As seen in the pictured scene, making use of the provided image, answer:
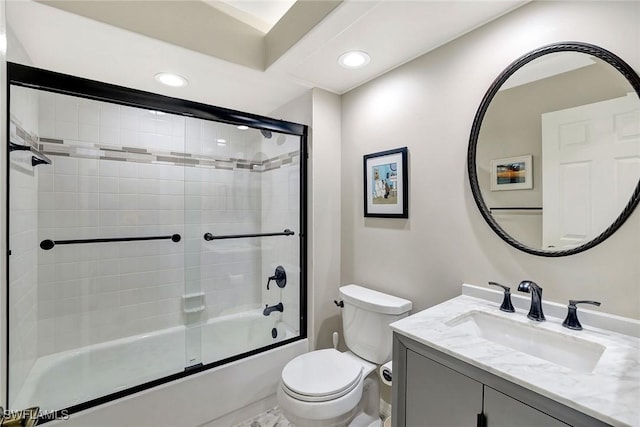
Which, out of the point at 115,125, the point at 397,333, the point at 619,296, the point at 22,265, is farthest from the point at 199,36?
the point at 619,296

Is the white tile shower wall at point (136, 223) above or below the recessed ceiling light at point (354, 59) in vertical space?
below

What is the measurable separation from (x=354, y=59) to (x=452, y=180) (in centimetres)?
94

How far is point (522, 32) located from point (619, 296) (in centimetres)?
117

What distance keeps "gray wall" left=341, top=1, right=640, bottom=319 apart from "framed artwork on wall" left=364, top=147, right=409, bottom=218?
50 mm

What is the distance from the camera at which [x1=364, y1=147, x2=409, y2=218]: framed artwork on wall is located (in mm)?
1736

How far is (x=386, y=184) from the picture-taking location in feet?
6.02

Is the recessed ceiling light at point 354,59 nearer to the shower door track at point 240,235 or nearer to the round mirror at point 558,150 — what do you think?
the round mirror at point 558,150

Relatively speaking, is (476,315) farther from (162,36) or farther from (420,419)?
(162,36)

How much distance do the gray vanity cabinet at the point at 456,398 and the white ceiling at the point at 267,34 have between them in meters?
1.47

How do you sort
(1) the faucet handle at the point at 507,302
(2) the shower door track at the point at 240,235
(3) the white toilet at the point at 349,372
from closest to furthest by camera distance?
(1) the faucet handle at the point at 507,302
(3) the white toilet at the point at 349,372
(2) the shower door track at the point at 240,235

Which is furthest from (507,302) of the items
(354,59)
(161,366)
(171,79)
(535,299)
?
(171,79)

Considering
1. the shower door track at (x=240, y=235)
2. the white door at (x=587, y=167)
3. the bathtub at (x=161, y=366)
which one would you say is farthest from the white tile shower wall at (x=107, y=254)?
the white door at (x=587, y=167)

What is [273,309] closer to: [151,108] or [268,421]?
[268,421]

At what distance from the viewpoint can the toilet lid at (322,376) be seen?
137 centimetres
